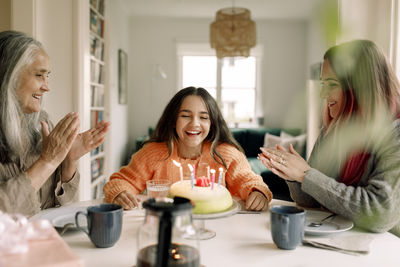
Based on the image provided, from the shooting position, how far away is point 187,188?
47.1 inches

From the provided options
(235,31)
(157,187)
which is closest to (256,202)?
(157,187)

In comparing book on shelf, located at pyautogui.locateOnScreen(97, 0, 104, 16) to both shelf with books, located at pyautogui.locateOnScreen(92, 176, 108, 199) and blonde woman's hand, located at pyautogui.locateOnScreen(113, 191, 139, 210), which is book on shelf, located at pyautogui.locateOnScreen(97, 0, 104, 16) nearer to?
shelf with books, located at pyautogui.locateOnScreen(92, 176, 108, 199)

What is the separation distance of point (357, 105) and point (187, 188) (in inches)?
25.8

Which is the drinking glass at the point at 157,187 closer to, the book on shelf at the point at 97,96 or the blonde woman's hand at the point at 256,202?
the blonde woman's hand at the point at 256,202

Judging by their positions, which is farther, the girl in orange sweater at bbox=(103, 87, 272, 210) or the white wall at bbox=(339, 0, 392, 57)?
the girl in orange sweater at bbox=(103, 87, 272, 210)

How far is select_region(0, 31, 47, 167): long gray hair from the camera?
1376mm

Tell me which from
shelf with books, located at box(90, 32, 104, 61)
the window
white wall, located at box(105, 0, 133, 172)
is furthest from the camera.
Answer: the window

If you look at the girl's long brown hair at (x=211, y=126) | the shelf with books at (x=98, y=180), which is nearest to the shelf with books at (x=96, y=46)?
the shelf with books at (x=98, y=180)

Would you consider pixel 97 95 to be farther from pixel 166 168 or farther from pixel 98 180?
pixel 166 168

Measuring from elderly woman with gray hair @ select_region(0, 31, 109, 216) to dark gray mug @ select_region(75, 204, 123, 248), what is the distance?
0.42 meters

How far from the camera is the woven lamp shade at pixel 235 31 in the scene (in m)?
4.40

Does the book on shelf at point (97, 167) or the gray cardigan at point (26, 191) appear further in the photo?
the book on shelf at point (97, 167)

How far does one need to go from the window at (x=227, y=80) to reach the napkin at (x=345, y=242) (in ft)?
17.0

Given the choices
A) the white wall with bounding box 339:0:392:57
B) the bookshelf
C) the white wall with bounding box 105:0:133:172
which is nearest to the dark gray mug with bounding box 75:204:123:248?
the white wall with bounding box 339:0:392:57
